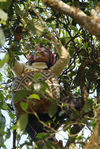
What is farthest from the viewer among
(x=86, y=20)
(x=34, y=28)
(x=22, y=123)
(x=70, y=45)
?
(x=70, y=45)

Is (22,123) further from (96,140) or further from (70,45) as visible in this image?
(70,45)

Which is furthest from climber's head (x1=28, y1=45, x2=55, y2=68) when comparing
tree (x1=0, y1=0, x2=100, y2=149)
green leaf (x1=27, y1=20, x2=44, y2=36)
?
green leaf (x1=27, y1=20, x2=44, y2=36)

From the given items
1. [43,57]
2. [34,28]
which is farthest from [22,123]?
[43,57]

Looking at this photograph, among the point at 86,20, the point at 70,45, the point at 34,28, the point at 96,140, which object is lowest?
the point at 96,140

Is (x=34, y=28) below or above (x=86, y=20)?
above

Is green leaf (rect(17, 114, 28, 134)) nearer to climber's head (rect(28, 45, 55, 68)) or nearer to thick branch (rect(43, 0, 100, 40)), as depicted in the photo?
thick branch (rect(43, 0, 100, 40))

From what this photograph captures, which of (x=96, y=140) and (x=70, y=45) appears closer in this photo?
(x=96, y=140)

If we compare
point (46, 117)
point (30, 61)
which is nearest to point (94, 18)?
point (46, 117)

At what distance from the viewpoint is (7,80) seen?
3373 millimetres

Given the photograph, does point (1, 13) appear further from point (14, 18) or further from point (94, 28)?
point (14, 18)

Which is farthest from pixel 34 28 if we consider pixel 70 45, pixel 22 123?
pixel 70 45

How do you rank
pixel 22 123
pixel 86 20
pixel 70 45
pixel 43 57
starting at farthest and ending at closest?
pixel 70 45 → pixel 43 57 → pixel 86 20 → pixel 22 123

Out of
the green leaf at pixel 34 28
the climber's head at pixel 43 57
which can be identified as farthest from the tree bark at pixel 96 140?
the climber's head at pixel 43 57

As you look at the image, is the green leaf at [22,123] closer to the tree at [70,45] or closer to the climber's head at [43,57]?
the tree at [70,45]
